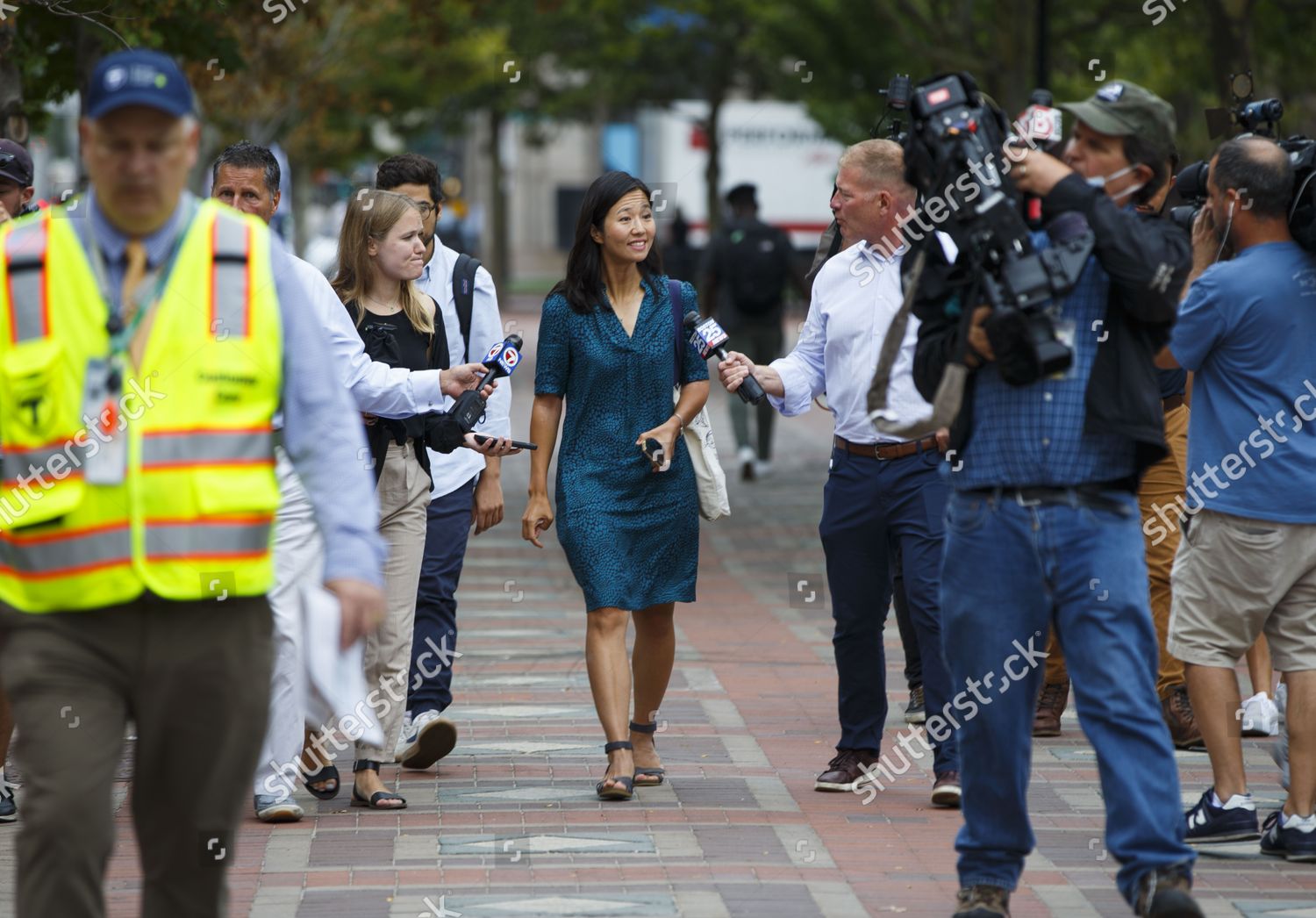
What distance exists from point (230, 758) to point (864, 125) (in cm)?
2820

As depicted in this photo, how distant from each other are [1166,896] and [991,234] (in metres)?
1.49

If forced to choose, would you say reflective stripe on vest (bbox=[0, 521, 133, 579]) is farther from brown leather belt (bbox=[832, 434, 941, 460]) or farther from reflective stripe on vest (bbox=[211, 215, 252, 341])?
brown leather belt (bbox=[832, 434, 941, 460])

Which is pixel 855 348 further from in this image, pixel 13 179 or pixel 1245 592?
pixel 13 179

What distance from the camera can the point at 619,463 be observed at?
6.71m

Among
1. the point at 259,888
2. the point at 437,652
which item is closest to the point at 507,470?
the point at 437,652

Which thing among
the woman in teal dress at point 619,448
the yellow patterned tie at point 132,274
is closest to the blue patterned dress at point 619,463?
the woman in teal dress at point 619,448

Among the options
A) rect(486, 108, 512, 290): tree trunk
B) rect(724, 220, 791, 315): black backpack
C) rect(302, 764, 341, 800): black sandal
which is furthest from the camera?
rect(486, 108, 512, 290): tree trunk

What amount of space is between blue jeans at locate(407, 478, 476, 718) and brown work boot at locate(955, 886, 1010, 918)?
2.96 m

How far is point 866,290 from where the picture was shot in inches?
262

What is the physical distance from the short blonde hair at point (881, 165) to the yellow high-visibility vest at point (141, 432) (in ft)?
10.8

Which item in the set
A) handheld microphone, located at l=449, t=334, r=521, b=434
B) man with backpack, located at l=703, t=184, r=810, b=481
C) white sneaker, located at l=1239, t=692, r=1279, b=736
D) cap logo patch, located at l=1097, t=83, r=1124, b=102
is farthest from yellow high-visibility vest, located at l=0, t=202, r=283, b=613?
man with backpack, located at l=703, t=184, r=810, b=481

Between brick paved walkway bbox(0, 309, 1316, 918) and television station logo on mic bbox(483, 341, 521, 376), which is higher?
television station logo on mic bbox(483, 341, 521, 376)

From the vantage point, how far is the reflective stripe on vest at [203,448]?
3529 mm

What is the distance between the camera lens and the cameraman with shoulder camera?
14.9 ft
